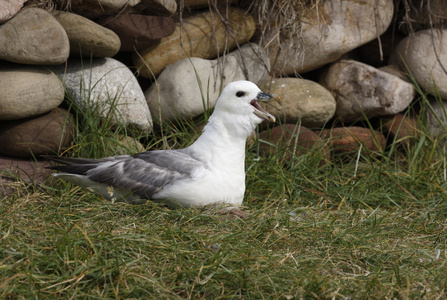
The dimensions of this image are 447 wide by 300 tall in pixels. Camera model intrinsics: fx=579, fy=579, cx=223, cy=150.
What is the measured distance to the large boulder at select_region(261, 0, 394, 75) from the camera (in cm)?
473

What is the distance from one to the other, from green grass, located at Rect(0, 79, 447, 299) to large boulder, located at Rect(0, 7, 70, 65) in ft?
1.64

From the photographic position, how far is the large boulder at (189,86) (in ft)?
14.2

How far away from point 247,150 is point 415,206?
1.23m

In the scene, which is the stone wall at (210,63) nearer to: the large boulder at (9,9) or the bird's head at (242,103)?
the large boulder at (9,9)

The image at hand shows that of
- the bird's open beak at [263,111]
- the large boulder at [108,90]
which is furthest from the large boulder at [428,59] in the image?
the large boulder at [108,90]

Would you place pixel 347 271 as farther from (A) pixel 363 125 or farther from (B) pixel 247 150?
(A) pixel 363 125

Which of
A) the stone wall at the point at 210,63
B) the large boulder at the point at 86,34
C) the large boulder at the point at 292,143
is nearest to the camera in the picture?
the stone wall at the point at 210,63

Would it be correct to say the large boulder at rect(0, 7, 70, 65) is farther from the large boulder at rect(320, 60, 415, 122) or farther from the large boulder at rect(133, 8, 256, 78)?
the large boulder at rect(320, 60, 415, 122)

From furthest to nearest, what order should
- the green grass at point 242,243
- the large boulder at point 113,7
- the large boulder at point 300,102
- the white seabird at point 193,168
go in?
the large boulder at point 300,102 < the large boulder at point 113,7 < the white seabird at point 193,168 < the green grass at point 242,243

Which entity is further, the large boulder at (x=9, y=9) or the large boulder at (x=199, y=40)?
the large boulder at (x=199, y=40)

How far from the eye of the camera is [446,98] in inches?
195

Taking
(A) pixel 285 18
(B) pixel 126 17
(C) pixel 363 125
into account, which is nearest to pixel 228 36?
(A) pixel 285 18

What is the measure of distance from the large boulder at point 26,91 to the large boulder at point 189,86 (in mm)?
795

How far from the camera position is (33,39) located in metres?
3.66
